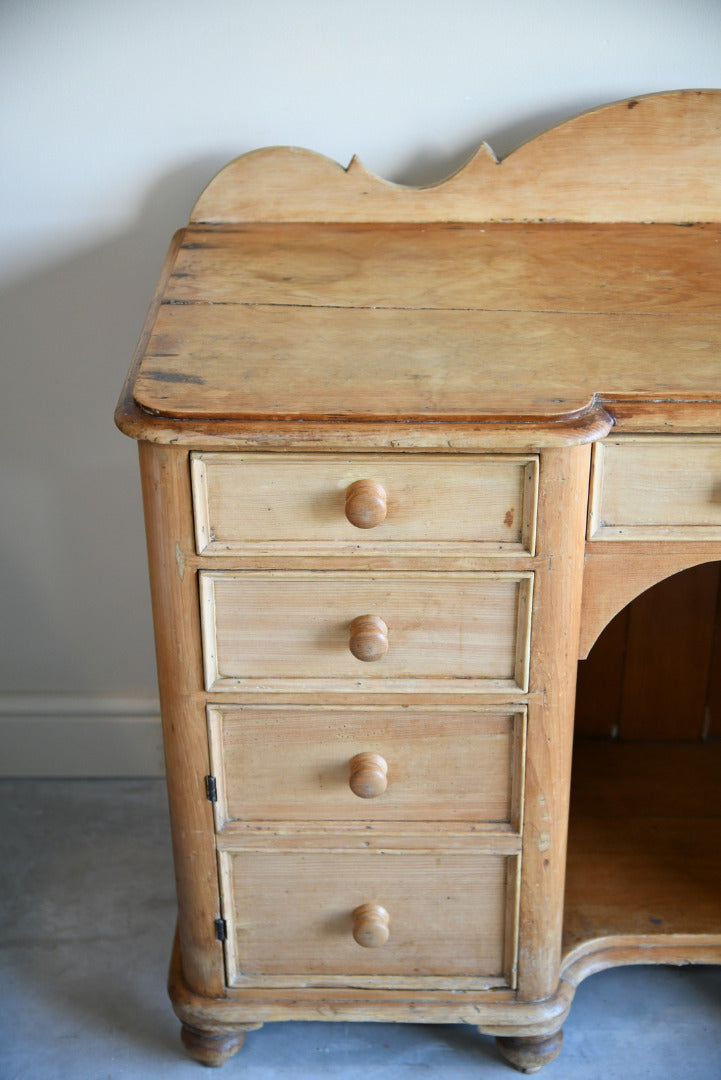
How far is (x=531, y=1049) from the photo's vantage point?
4.57 feet

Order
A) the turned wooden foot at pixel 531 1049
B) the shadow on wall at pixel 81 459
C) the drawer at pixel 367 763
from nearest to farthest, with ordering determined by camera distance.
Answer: the drawer at pixel 367 763 → the turned wooden foot at pixel 531 1049 → the shadow on wall at pixel 81 459

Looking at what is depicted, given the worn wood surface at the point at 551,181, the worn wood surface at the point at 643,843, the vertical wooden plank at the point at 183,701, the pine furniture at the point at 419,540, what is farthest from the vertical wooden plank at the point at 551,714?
the worn wood surface at the point at 551,181

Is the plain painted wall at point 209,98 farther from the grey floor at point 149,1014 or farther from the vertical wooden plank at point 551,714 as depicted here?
the grey floor at point 149,1014

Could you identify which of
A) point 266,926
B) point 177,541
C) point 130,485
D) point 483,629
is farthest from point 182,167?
point 266,926

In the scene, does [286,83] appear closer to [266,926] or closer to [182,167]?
[182,167]

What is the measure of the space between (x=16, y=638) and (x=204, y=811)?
2.36 ft

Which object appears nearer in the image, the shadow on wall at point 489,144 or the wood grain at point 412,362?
the wood grain at point 412,362

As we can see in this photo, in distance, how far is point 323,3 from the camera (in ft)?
4.64

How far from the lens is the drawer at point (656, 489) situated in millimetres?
1103

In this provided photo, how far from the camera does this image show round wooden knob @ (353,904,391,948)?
50.9 inches

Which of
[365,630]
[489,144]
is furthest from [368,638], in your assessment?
[489,144]

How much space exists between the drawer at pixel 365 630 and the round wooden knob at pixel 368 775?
9 cm

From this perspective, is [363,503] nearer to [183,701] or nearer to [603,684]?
[183,701]

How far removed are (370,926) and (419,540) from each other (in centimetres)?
48
